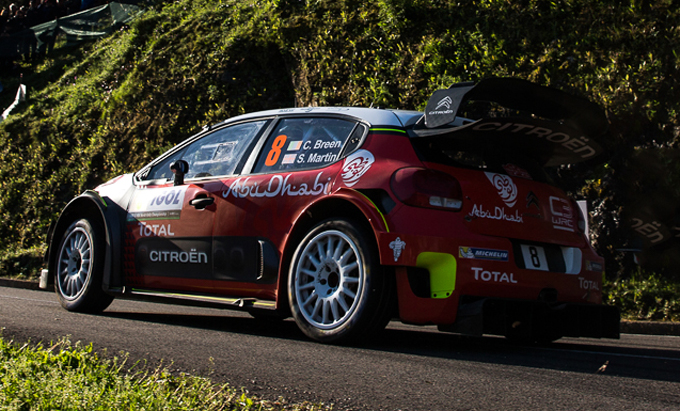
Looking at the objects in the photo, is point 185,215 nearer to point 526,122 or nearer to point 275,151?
point 275,151

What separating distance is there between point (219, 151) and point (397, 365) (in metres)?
2.71

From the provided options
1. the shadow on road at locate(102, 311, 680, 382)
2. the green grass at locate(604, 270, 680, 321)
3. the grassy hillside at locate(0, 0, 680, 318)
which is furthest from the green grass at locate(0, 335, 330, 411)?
the grassy hillside at locate(0, 0, 680, 318)

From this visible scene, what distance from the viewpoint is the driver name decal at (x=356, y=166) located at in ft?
14.4

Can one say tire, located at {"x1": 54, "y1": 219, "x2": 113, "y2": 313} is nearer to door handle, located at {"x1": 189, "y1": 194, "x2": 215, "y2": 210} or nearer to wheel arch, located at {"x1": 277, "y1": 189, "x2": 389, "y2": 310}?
door handle, located at {"x1": 189, "y1": 194, "x2": 215, "y2": 210}

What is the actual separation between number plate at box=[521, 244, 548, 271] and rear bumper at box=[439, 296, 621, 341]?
249mm

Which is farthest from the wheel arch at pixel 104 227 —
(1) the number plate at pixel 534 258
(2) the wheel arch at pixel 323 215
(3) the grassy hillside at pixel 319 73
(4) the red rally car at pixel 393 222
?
(3) the grassy hillside at pixel 319 73

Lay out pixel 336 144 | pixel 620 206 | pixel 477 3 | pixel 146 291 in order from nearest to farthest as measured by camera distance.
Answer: pixel 336 144 < pixel 146 291 < pixel 620 206 < pixel 477 3

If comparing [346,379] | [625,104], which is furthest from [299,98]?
[346,379]

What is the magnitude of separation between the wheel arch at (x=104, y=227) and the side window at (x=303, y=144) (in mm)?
1599

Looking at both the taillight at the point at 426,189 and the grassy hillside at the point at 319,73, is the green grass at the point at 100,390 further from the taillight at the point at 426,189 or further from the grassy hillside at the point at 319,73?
the grassy hillside at the point at 319,73

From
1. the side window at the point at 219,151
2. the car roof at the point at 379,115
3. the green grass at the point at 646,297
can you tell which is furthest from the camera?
the green grass at the point at 646,297

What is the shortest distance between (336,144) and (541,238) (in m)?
1.51

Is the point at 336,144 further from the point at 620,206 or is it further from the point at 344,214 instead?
the point at 620,206

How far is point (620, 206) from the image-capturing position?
8.22 metres
